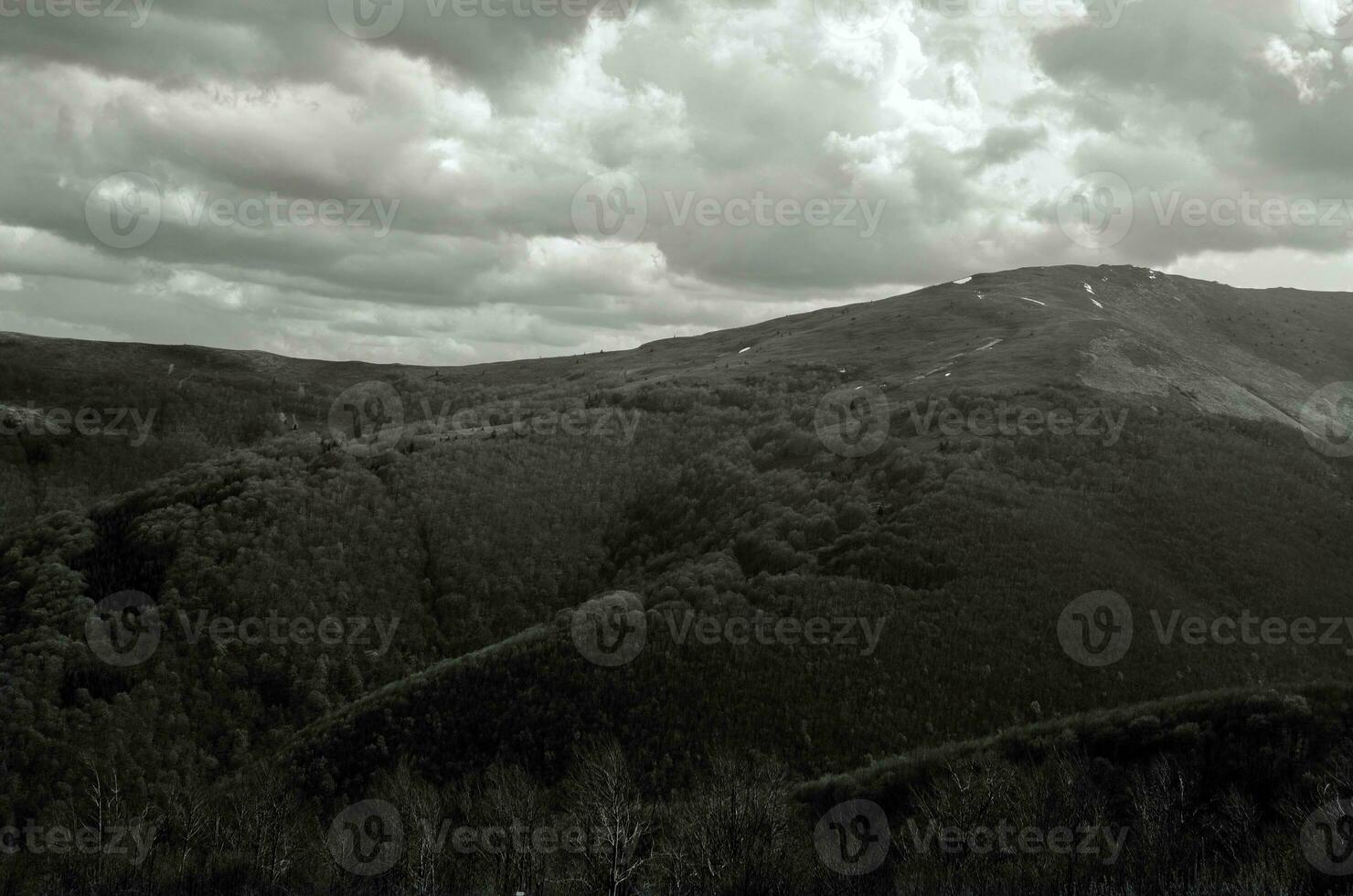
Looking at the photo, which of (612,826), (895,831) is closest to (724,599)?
(895,831)

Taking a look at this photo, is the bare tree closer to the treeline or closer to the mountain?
the treeline

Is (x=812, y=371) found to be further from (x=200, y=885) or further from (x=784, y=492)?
(x=200, y=885)

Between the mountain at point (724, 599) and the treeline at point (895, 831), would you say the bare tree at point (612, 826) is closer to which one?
the treeline at point (895, 831)

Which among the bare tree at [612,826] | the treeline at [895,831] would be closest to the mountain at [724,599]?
the treeline at [895,831]

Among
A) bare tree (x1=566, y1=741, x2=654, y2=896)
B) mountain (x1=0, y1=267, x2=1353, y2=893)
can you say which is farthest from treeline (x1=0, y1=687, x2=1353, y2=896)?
mountain (x1=0, y1=267, x2=1353, y2=893)

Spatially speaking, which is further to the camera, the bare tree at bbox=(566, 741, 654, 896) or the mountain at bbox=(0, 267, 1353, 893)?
the mountain at bbox=(0, 267, 1353, 893)

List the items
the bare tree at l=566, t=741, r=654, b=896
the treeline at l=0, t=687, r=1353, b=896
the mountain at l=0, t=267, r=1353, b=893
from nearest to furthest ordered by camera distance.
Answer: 1. the treeline at l=0, t=687, r=1353, b=896
2. the bare tree at l=566, t=741, r=654, b=896
3. the mountain at l=0, t=267, r=1353, b=893

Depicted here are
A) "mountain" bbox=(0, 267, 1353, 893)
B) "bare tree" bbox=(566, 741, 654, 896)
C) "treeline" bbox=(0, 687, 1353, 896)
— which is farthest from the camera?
"mountain" bbox=(0, 267, 1353, 893)

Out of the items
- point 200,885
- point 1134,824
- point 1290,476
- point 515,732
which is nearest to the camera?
point 1134,824

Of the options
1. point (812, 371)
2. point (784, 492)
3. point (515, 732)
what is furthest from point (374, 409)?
point (515, 732)
